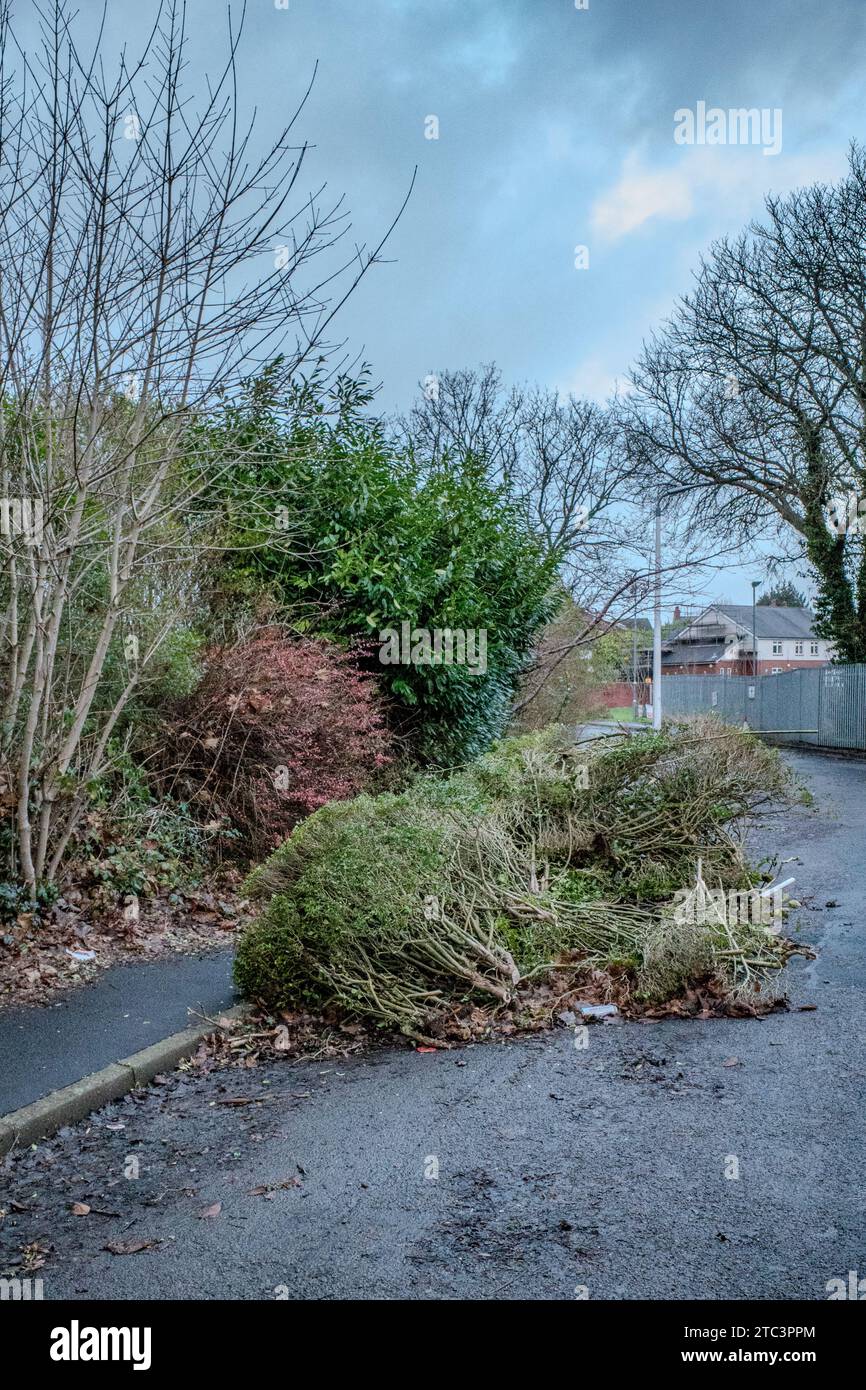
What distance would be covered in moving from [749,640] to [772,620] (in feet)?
12.8

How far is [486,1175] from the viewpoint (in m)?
3.58

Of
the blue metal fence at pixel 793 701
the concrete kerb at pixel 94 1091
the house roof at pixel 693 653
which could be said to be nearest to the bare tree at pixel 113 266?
the concrete kerb at pixel 94 1091

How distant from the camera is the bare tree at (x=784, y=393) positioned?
2308 cm

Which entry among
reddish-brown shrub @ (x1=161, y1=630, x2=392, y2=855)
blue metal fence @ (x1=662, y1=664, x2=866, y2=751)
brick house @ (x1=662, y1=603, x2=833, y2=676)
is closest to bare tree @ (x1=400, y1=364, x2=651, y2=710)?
blue metal fence @ (x1=662, y1=664, x2=866, y2=751)

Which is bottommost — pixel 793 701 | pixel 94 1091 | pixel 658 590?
pixel 94 1091

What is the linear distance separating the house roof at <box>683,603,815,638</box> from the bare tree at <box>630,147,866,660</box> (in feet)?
161

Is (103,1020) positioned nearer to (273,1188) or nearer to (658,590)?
(273,1188)

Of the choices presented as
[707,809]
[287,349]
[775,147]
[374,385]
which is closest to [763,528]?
[775,147]

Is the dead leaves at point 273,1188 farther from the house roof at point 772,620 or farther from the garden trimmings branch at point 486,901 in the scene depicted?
the house roof at point 772,620

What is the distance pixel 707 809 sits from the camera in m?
7.95

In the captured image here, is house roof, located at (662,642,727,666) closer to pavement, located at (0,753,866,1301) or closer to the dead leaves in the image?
pavement, located at (0,753,866,1301)

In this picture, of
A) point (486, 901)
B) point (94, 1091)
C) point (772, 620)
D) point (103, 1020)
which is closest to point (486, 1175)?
point (94, 1091)
